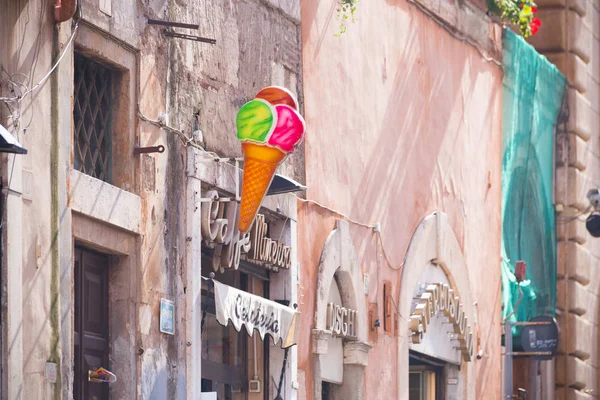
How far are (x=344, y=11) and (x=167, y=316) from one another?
5133 mm

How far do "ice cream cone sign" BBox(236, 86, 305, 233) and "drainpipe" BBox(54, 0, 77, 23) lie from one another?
222cm

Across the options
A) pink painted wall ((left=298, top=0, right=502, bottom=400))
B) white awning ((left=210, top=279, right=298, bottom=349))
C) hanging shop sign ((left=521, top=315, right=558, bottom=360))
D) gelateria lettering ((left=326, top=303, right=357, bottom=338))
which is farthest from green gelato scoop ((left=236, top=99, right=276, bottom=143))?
hanging shop sign ((left=521, top=315, right=558, bottom=360))

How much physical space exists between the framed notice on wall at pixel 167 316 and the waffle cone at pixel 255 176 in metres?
0.84

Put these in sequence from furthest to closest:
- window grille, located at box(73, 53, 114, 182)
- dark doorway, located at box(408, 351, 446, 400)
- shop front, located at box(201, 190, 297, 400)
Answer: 1. dark doorway, located at box(408, 351, 446, 400)
2. shop front, located at box(201, 190, 297, 400)
3. window grille, located at box(73, 53, 114, 182)

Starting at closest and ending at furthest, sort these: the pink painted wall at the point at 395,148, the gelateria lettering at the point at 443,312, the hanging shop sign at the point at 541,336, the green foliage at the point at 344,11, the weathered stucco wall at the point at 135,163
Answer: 1. the weathered stucco wall at the point at 135,163
2. the pink painted wall at the point at 395,148
3. the green foliage at the point at 344,11
4. the gelateria lettering at the point at 443,312
5. the hanging shop sign at the point at 541,336

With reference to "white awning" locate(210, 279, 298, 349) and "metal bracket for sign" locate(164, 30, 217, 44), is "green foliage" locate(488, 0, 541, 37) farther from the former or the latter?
"metal bracket for sign" locate(164, 30, 217, 44)

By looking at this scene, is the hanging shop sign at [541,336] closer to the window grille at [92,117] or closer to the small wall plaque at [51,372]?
the window grille at [92,117]

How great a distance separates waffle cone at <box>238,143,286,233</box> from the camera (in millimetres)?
12781

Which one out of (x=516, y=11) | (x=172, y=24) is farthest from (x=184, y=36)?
(x=516, y=11)

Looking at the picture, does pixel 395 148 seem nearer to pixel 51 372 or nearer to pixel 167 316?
pixel 167 316

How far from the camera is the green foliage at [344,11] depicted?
16.5 metres

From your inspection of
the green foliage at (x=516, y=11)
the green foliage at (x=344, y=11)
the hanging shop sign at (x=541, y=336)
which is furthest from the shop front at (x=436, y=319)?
the green foliage at (x=516, y=11)

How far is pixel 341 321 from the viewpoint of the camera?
16.0m

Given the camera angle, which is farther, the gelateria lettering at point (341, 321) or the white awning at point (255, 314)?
the gelateria lettering at point (341, 321)
